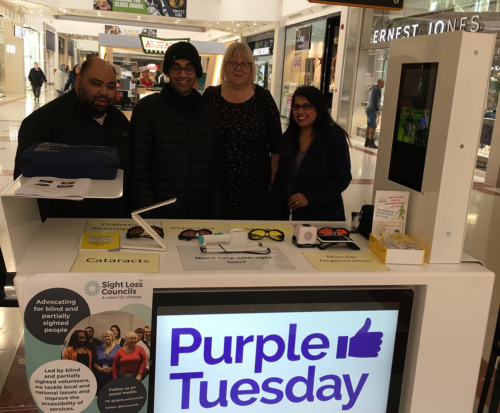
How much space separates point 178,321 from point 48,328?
38 cm

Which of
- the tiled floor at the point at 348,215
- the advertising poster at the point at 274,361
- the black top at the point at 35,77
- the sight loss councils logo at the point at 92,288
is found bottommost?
the tiled floor at the point at 348,215

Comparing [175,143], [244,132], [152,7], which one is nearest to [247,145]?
[244,132]

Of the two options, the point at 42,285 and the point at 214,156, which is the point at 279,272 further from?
the point at 214,156

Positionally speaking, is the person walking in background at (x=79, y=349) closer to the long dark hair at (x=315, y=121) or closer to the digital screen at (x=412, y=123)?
the digital screen at (x=412, y=123)

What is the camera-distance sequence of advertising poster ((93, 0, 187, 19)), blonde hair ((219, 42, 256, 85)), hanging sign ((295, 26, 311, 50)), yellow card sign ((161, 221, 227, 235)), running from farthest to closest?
advertising poster ((93, 0, 187, 19))
hanging sign ((295, 26, 311, 50))
blonde hair ((219, 42, 256, 85))
yellow card sign ((161, 221, 227, 235))

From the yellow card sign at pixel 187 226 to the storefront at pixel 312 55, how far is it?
1144 centimetres

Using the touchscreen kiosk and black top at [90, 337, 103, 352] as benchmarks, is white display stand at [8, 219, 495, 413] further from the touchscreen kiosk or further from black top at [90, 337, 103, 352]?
black top at [90, 337, 103, 352]

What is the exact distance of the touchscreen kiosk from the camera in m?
1.56

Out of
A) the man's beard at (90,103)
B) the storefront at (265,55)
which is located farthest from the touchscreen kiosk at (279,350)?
the storefront at (265,55)

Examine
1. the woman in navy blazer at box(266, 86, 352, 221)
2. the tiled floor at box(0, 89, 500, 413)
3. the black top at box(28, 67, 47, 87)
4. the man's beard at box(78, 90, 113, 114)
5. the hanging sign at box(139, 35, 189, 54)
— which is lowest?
the tiled floor at box(0, 89, 500, 413)

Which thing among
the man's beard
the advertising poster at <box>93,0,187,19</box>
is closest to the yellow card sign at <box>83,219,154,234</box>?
the man's beard

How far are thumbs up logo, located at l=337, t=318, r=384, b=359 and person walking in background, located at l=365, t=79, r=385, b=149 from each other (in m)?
9.66

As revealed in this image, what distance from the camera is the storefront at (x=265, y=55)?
18922 mm

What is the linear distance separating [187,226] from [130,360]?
63cm
